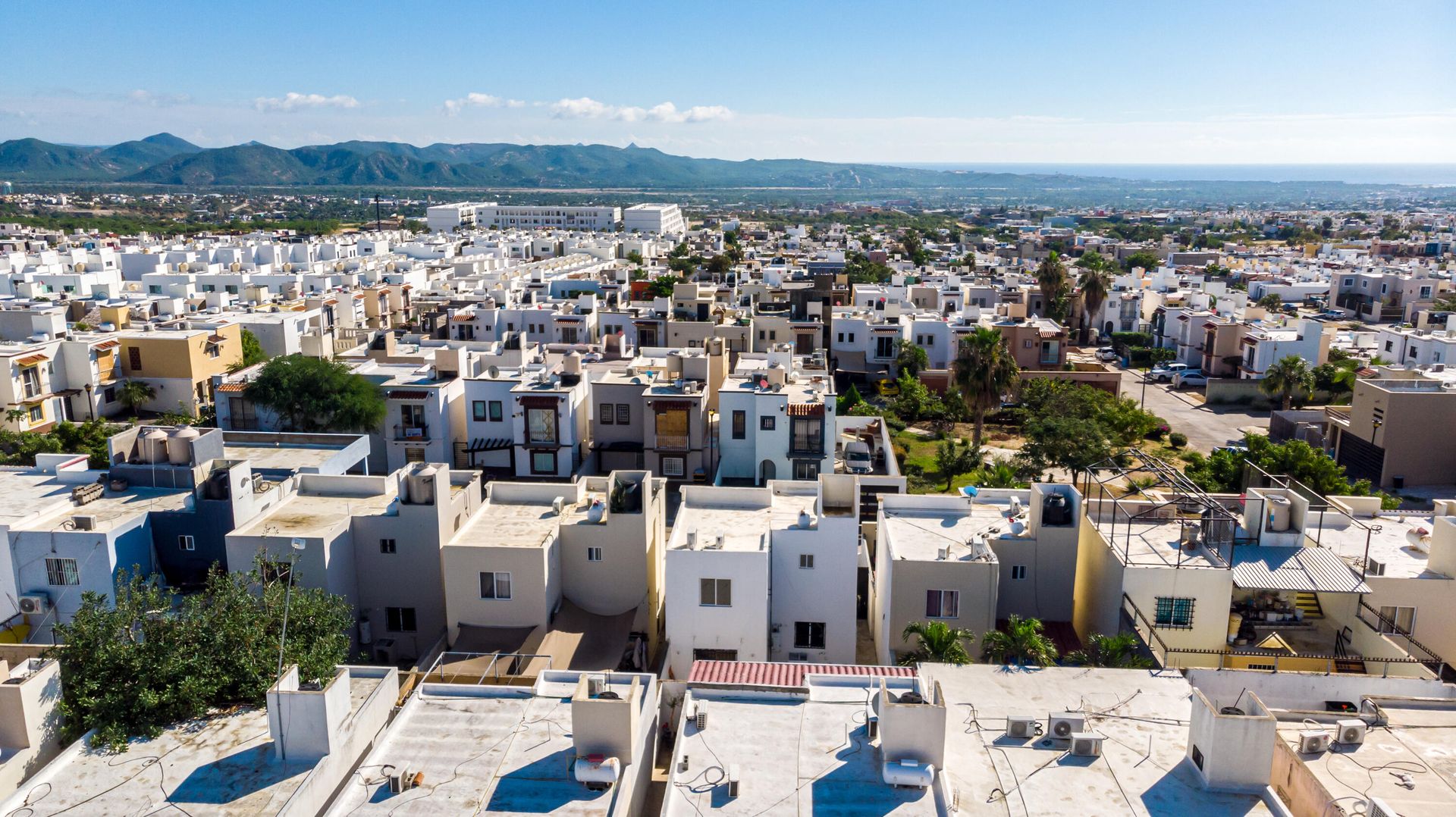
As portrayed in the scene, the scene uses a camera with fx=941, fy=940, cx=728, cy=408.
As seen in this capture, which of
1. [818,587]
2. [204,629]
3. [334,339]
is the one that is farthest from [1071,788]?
[334,339]

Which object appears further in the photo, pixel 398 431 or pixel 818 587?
pixel 398 431

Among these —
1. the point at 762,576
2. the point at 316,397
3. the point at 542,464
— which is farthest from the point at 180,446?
the point at 762,576

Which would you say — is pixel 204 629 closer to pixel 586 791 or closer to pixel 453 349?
pixel 586 791

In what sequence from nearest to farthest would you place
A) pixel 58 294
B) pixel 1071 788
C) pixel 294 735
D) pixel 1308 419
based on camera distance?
pixel 1071 788
pixel 294 735
pixel 1308 419
pixel 58 294

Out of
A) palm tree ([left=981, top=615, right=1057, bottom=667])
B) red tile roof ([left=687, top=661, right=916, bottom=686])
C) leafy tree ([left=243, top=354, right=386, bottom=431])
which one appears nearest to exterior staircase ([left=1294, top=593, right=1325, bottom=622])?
palm tree ([left=981, top=615, right=1057, bottom=667])

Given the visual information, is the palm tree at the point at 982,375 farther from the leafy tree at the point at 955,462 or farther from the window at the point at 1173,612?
the window at the point at 1173,612

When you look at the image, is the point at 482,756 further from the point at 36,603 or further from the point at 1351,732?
the point at 36,603
